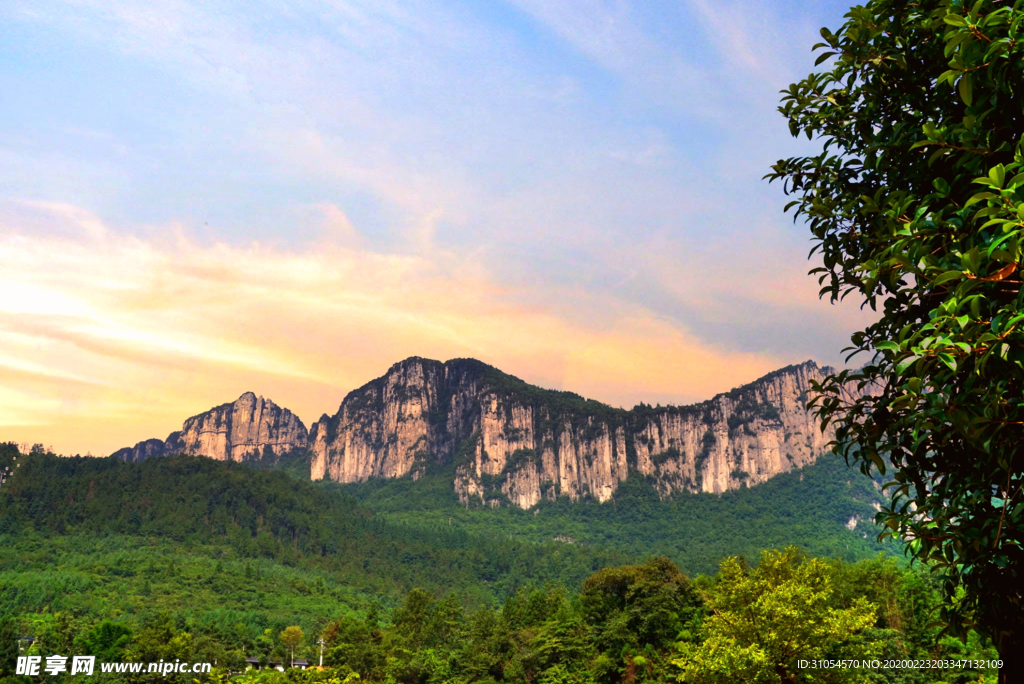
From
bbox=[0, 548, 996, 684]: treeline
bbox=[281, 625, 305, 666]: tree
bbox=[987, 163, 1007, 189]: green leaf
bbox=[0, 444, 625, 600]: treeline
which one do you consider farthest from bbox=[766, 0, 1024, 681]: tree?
bbox=[0, 444, 625, 600]: treeline

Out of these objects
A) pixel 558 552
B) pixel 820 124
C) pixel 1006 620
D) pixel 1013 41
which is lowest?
pixel 558 552

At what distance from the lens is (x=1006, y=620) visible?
6660 millimetres

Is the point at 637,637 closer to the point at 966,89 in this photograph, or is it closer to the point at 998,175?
the point at 966,89

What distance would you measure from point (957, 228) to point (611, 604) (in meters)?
57.4

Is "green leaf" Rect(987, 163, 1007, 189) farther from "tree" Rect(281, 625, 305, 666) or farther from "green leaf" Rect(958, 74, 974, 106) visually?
"tree" Rect(281, 625, 305, 666)

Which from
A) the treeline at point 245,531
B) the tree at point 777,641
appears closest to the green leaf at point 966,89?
the tree at point 777,641

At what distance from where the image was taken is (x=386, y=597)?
138250 millimetres

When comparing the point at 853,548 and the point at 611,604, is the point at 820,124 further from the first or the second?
the point at 853,548

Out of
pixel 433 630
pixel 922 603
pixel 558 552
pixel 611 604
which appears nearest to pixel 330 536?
pixel 558 552

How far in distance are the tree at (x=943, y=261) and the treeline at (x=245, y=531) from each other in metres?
149

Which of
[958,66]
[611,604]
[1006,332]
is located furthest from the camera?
[611,604]

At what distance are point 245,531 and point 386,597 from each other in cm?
6046

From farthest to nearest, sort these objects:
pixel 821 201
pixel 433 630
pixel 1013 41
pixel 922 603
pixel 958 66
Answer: pixel 433 630 < pixel 922 603 < pixel 821 201 < pixel 958 66 < pixel 1013 41

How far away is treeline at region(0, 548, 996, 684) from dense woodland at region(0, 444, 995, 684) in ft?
0.53
